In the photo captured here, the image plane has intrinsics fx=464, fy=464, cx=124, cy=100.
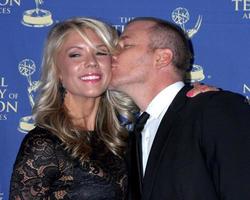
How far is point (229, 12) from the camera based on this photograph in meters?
2.45

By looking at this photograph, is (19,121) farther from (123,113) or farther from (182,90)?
(182,90)

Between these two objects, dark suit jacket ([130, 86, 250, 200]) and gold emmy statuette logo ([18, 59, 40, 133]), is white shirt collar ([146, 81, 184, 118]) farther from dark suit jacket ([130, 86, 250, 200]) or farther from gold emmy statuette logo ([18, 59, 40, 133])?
gold emmy statuette logo ([18, 59, 40, 133])

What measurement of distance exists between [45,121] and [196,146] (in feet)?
2.43

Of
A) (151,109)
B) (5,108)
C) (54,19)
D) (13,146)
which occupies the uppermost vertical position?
(54,19)

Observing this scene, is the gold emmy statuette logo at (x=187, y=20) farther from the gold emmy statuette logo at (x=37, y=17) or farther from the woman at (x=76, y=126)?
the gold emmy statuette logo at (x=37, y=17)

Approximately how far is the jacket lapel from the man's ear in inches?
10.8

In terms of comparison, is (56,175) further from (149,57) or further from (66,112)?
(149,57)

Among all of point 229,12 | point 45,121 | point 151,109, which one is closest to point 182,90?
point 151,109

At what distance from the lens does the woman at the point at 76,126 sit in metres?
1.80

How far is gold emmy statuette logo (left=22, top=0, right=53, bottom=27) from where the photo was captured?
2475 mm

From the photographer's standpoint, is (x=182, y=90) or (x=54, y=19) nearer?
(x=182, y=90)

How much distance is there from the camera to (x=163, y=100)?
6.09 feet

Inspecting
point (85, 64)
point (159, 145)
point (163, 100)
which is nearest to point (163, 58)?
point (163, 100)

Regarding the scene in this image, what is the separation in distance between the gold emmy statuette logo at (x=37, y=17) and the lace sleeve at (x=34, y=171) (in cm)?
86
